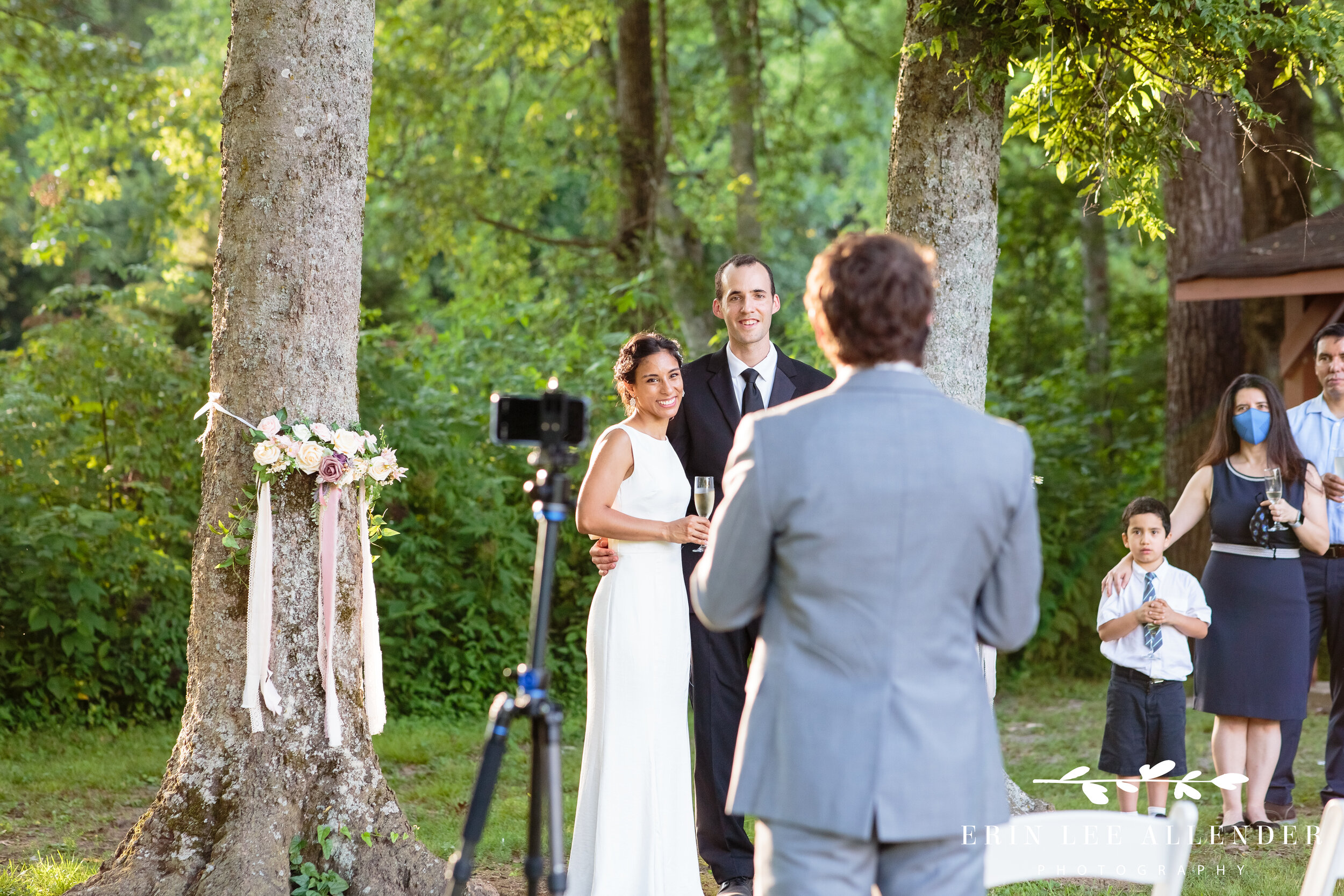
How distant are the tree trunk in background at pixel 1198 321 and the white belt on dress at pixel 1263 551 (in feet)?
13.8

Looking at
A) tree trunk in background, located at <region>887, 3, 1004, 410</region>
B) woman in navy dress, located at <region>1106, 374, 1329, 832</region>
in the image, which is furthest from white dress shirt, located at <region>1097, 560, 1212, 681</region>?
tree trunk in background, located at <region>887, 3, 1004, 410</region>

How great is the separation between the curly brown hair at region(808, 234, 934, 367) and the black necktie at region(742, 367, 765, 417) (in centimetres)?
227

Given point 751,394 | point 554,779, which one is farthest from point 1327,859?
point 751,394

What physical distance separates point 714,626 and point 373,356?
21.1 feet

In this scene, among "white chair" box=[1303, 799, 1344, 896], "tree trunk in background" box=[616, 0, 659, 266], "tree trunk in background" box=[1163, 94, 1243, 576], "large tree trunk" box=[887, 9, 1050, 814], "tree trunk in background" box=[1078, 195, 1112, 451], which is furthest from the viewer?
"tree trunk in background" box=[1078, 195, 1112, 451]

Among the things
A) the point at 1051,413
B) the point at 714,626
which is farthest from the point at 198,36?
the point at 714,626

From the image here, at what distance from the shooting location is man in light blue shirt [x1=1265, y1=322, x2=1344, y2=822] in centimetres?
527

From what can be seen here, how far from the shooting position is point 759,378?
14.9 ft

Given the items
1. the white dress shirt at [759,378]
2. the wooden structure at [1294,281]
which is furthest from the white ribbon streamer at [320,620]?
the wooden structure at [1294,281]

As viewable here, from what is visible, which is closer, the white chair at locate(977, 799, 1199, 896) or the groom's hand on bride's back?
the white chair at locate(977, 799, 1199, 896)

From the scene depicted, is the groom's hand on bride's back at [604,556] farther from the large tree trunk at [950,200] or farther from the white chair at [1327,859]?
the white chair at [1327,859]

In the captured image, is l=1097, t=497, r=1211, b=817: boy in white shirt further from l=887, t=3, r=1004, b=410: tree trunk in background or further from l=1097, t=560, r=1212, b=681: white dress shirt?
l=887, t=3, r=1004, b=410: tree trunk in background

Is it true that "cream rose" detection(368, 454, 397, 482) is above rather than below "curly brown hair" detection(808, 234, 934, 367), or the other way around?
below

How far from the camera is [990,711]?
7.81 ft
